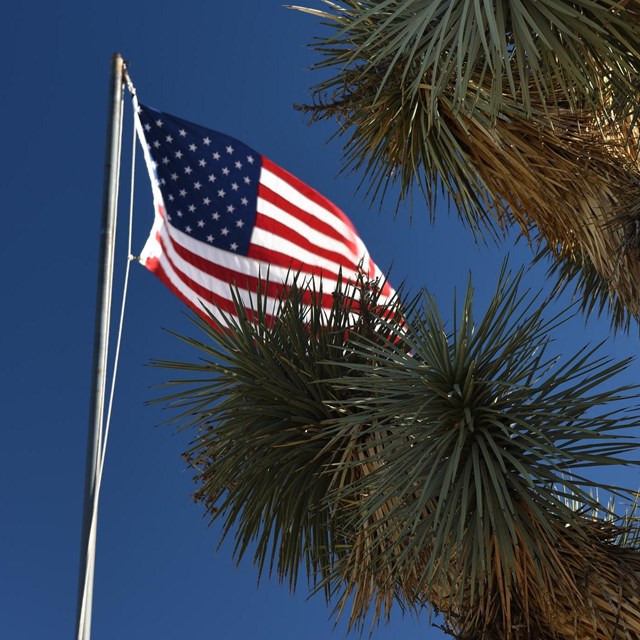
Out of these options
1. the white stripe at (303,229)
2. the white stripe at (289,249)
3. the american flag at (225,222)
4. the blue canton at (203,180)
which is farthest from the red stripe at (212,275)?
the white stripe at (303,229)

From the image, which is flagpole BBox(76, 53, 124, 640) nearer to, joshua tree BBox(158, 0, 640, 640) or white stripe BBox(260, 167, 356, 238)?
joshua tree BBox(158, 0, 640, 640)

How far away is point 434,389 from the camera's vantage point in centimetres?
383

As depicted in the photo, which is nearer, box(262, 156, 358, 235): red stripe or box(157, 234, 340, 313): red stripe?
box(157, 234, 340, 313): red stripe

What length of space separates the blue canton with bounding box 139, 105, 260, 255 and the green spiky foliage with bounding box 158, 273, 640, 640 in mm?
3178

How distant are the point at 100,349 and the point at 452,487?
8.17 feet

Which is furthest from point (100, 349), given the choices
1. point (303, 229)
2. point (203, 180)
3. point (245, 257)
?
point (303, 229)

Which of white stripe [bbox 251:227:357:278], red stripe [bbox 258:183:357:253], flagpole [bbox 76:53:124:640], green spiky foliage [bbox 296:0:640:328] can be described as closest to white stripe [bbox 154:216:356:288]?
white stripe [bbox 251:227:357:278]

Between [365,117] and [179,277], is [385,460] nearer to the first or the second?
[365,117]

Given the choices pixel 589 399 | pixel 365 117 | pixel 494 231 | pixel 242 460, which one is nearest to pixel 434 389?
pixel 589 399

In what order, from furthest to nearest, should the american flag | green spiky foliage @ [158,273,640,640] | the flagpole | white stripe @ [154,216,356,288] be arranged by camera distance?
white stripe @ [154,216,356,288] → the american flag → the flagpole → green spiky foliage @ [158,273,640,640]

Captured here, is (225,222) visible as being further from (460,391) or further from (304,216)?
(460,391)

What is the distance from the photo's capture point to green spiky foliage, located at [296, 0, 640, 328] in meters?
3.86

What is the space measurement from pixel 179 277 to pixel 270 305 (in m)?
0.74

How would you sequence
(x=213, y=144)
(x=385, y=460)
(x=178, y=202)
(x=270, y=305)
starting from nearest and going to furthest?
(x=385, y=460), (x=270, y=305), (x=178, y=202), (x=213, y=144)
